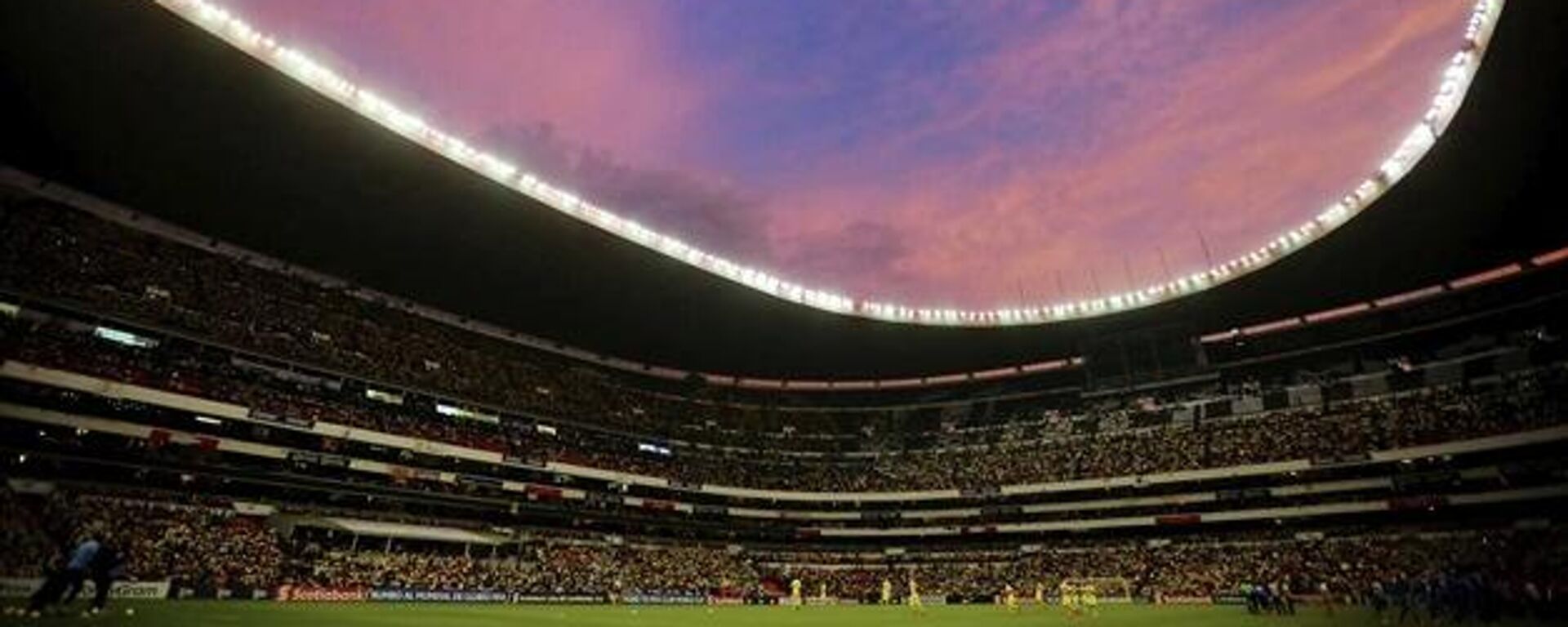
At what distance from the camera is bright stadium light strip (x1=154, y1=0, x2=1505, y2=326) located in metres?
30.7

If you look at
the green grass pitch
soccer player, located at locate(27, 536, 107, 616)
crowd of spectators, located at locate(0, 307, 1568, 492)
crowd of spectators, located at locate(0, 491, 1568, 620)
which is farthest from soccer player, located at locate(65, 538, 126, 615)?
crowd of spectators, located at locate(0, 307, 1568, 492)

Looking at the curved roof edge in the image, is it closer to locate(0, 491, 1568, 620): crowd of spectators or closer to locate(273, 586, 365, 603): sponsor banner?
locate(0, 491, 1568, 620): crowd of spectators

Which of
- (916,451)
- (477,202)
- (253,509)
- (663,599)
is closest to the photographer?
(253,509)

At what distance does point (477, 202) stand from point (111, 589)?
71.2 feet

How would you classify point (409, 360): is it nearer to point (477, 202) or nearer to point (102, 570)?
point (477, 202)

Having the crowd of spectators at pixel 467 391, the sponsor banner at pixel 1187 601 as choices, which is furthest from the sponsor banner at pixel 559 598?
the sponsor banner at pixel 1187 601

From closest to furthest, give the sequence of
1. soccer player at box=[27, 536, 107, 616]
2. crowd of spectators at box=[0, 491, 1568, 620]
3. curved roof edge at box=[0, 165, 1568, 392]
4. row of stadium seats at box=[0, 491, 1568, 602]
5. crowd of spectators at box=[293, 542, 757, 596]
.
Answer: soccer player at box=[27, 536, 107, 616] → crowd of spectators at box=[0, 491, 1568, 620] → row of stadium seats at box=[0, 491, 1568, 602] → crowd of spectators at box=[293, 542, 757, 596] → curved roof edge at box=[0, 165, 1568, 392]

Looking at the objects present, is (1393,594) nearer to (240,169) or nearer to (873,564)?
(873,564)

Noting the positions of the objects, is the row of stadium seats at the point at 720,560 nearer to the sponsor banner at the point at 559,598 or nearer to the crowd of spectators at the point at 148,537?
the crowd of spectators at the point at 148,537

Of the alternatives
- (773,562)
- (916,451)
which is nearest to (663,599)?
(773,562)

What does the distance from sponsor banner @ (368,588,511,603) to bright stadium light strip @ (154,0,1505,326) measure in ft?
61.8

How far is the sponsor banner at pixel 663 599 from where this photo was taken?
154 ft

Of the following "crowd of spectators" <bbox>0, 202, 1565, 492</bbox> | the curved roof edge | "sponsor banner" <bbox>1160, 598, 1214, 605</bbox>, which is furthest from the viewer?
"sponsor banner" <bbox>1160, 598, 1214, 605</bbox>

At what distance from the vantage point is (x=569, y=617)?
98.8ft
